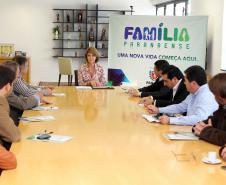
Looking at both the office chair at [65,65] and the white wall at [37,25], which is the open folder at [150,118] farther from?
the white wall at [37,25]

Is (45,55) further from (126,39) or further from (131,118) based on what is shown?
(131,118)

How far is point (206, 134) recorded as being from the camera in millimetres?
2777

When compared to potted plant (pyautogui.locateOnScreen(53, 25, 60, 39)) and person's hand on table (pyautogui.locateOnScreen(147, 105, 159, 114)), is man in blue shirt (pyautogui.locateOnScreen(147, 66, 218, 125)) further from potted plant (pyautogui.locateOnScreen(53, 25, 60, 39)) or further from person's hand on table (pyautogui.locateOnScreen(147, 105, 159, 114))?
potted plant (pyautogui.locateOnScreen(53, 25, 60, 39))

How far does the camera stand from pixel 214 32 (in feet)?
21.4

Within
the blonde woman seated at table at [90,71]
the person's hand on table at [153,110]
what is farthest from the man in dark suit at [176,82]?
the blonde woman seated at table at [90,71]

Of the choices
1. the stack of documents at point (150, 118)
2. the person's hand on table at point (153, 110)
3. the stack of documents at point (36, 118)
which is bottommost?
the stack of documents at point (36, 118)

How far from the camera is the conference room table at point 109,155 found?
1.98m

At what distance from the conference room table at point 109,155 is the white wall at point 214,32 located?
304cm

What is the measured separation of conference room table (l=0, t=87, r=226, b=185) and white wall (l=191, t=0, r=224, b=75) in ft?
9.98

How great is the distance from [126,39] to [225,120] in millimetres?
4297

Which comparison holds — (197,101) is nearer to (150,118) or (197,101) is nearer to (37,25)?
(150,118)

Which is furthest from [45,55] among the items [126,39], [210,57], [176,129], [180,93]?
[176,129]

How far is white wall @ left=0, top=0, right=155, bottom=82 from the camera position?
11266mm

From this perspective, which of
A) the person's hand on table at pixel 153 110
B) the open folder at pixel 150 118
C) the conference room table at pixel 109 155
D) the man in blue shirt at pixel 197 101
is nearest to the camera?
the conference room table at pixel 109 155
